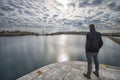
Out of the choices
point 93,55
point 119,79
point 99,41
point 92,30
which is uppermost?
point 92,30

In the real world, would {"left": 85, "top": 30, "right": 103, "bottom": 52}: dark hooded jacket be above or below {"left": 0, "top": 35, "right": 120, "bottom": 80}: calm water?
above

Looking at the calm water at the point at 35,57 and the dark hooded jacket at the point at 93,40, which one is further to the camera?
the calm water at the point at 35,57

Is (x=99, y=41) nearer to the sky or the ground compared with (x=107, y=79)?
nearer to the sky

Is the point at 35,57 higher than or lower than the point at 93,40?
lower

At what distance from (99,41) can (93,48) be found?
332 mm

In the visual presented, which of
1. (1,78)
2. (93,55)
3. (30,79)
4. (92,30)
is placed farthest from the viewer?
(1,78)

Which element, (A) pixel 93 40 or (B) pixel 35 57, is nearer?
(A) pixel 93 40

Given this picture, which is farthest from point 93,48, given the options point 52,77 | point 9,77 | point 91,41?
point 9,77

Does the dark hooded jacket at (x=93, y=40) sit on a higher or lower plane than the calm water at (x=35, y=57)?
higher

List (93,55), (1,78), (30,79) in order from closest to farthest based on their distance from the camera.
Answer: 1. (93,55)
2. (30,79)
3. (1,78)

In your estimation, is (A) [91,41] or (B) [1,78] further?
(B) [1,78]

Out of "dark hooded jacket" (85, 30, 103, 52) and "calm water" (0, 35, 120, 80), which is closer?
"dark hooded jacket" (85, 30, 103, 52)

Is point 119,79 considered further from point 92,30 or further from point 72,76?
point 92,30

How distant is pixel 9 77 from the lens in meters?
5.62
